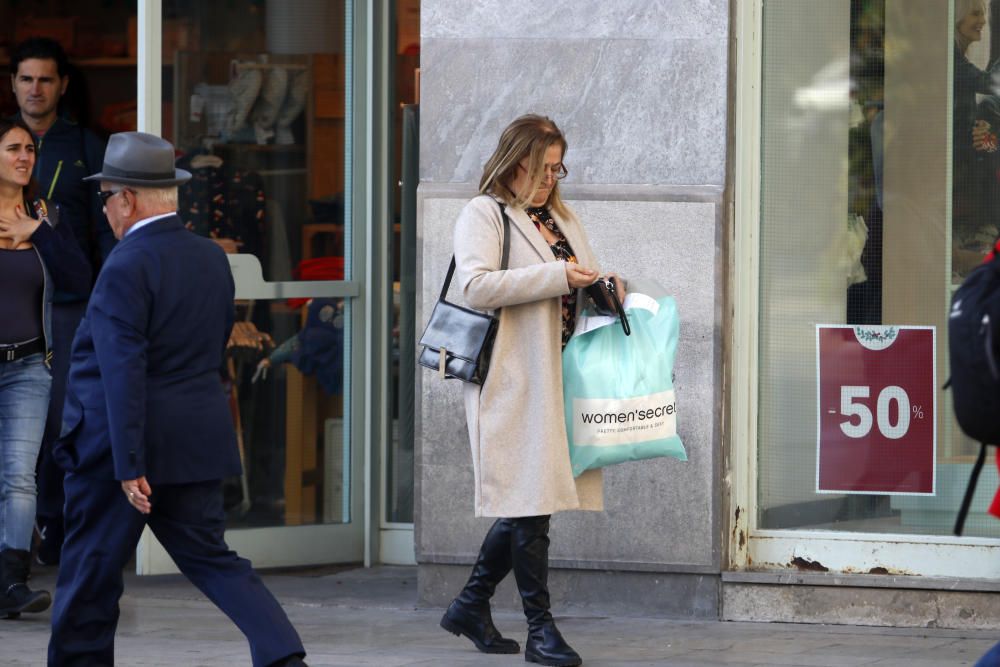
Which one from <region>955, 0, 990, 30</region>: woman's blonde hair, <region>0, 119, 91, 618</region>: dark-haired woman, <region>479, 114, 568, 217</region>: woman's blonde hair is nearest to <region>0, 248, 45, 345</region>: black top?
<region>0, 119, 91, 618</region>: dark-haired woman

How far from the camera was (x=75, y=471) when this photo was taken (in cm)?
528

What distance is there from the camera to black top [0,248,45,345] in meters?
7.05

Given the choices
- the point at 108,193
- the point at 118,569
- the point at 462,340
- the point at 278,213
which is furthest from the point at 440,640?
the point at 278,213

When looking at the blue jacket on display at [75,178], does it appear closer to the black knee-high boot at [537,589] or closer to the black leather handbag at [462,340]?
the black leather handbag at [462,340]

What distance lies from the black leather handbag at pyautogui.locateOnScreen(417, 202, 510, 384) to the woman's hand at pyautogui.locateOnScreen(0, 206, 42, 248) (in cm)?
186

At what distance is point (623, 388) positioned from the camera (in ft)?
20.1

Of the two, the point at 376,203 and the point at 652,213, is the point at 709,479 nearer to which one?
the point at 652,213

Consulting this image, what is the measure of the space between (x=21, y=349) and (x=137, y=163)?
1.97 meters

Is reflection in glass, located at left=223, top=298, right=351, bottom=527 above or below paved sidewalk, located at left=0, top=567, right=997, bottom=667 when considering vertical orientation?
above

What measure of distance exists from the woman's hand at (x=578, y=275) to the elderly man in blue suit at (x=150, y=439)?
4.04 feet

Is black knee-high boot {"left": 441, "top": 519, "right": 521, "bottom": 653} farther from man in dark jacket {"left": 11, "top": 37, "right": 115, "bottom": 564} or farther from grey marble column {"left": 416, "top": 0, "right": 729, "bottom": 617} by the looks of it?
man in dark jacket {"left": 11, "top": 37, "right": 115, "bottom": 564}

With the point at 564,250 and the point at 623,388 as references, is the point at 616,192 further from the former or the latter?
the point at 623,388

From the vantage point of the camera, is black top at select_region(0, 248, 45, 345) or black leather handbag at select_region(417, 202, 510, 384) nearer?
black leather handbag at select_region(417, 202, 510, 384)

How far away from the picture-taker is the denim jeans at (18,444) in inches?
281
